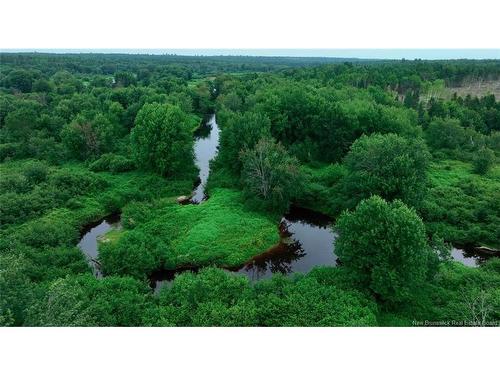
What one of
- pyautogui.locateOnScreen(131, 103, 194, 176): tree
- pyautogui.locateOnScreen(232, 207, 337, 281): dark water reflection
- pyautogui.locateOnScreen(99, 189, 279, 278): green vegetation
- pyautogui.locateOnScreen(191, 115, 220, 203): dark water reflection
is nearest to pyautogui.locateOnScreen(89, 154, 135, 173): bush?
pyautogui.locateOnScreen(131, 103, 194, 176): tree

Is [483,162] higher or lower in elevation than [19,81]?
lower

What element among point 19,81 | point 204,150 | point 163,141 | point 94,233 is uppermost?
point 19,81

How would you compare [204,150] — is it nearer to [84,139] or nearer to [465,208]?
[84,139]

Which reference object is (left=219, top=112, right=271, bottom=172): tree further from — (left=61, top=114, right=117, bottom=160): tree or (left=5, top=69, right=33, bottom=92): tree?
(left=5, top=69, right=33, bottom=92): tree

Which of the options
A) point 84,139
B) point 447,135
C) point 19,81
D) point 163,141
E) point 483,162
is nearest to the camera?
point 163,141

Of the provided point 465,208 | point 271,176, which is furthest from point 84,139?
point 465,208

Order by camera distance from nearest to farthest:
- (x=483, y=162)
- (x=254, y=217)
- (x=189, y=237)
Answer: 1. (x=189, y=237)
2. (x=254, y=217)
3. (x=483, y=162)
